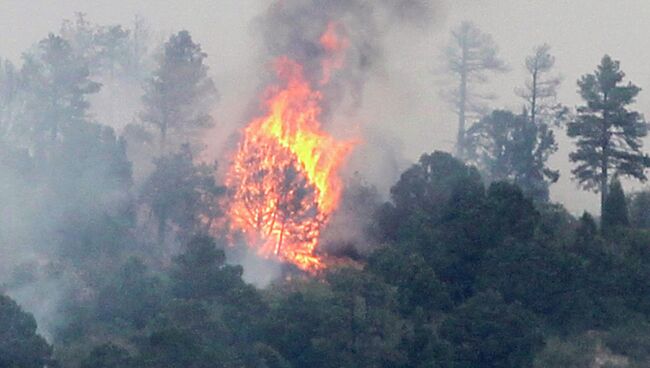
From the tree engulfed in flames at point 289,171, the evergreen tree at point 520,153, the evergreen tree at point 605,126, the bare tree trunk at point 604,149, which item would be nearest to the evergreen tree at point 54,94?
the tree engulfed in flames at point 289,171

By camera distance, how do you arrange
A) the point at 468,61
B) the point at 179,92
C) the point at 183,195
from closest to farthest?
1. the point at 183,195
2. the point at 179,92
3. the point at 468,61

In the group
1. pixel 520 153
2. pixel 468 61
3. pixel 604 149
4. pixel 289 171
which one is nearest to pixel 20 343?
A: pixel 289 171

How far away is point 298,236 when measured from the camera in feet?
227

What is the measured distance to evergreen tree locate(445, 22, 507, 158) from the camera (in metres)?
117

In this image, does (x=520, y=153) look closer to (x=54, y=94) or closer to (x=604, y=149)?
(x=604, y=149)

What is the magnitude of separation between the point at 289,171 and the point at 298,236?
3331 mm

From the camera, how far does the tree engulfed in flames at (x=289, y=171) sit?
6925 centimetres

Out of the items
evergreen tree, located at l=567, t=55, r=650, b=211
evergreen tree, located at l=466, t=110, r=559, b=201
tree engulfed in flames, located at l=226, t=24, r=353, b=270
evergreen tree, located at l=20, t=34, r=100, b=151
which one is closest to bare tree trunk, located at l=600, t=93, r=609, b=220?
evergreen tree, located at l=567, t=55, r=650, b=211

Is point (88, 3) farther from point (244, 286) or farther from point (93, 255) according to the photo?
point (244, 286)

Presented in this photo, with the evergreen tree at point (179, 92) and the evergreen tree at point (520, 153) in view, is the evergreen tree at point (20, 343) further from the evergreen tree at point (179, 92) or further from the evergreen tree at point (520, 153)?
the evergreen tree at point (179, 92)

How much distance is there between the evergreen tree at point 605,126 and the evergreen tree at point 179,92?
24954mm

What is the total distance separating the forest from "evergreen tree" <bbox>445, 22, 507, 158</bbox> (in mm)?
16737

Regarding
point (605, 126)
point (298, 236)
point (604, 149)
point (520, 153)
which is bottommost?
point (298, 236)

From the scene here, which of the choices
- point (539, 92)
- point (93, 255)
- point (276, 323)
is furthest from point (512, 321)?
point (539, 92)
